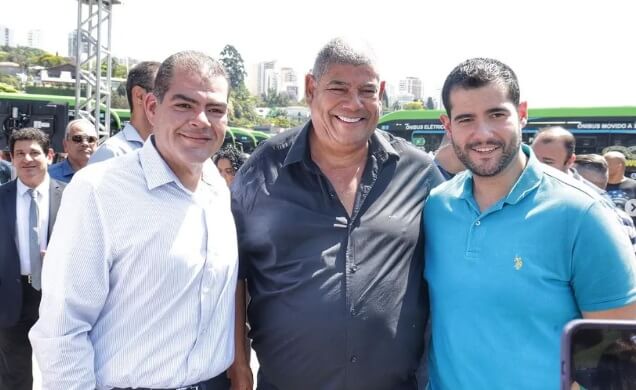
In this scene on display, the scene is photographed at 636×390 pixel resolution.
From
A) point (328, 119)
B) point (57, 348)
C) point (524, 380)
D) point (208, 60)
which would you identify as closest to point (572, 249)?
point (524, 380)

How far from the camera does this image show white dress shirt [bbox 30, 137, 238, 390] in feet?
5.66

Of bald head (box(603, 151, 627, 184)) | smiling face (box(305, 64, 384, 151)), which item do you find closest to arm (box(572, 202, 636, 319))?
smiling face (box(305, 64, 384, 151))

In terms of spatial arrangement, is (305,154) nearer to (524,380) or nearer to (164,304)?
(164,304)

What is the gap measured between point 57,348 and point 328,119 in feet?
4.31

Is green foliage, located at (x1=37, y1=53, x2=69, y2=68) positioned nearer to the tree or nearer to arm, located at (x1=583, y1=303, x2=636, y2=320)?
the tree

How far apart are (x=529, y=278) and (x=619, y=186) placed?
23.6 feet

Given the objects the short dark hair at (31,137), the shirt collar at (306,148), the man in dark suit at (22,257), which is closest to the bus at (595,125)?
the short dark hair at (31,137)

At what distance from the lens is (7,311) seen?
366 centimetres

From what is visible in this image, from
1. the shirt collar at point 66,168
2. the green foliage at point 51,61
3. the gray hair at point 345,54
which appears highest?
the green foliage at point 51,61

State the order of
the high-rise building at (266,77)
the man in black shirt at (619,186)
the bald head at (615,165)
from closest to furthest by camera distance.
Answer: the man in black shirt at (619,186)
the bald head at (615,165)
the high-rise building at (266,77)

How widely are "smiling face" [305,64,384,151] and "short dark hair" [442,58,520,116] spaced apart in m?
0.36

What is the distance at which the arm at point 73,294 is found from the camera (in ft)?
5.63

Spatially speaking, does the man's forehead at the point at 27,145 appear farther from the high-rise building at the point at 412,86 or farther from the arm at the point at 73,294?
the high-rise building at the point at 412,86

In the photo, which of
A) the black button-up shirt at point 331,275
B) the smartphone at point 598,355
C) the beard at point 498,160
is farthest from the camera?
the black button-up shirt at point 331,275
